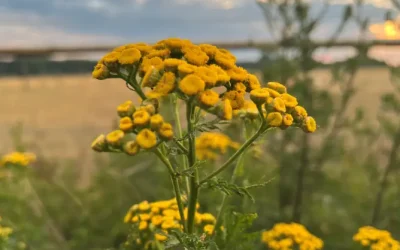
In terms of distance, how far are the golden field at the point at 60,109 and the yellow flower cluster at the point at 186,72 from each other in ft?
5.28

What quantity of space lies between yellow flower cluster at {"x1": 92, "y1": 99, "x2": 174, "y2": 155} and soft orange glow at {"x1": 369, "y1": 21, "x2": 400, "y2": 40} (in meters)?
1.39

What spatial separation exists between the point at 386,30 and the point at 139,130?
60.5 inches

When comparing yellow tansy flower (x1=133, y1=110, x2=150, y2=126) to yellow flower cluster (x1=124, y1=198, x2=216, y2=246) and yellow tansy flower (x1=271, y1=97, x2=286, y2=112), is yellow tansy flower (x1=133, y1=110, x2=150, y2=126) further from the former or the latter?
yellow flower cluster (x1=124, y1=198, x2=216, y2=246)

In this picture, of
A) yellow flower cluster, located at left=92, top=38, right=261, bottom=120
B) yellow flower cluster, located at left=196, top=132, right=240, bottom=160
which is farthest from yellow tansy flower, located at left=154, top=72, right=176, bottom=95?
yellow flower cluster, located at left=196, top=132, right=240, bottom=160

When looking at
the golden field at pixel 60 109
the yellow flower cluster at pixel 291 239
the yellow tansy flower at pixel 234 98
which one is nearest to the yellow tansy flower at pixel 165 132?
the yellow tansy flower at pixel 234 98

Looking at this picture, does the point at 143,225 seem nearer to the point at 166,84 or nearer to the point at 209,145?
the point at 166,84

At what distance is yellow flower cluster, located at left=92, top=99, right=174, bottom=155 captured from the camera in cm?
72

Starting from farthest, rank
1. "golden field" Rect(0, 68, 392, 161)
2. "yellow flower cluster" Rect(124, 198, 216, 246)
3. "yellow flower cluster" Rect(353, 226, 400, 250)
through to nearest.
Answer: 1. "golden field" Rect(0, 68, 392, 161)
2. "yellow flower cluster" Rect(353, 226, 400, 250)
3. "yellow flower cluster" Rect(124, 198, 216, 246)

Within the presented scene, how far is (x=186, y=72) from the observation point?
0.73 m

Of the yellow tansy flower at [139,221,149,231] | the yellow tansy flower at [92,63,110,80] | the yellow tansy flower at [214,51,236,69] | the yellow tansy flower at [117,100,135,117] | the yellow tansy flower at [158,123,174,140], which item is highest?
the yellow tansy flower at [214,51,236,69]

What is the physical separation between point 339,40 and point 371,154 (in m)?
0.45

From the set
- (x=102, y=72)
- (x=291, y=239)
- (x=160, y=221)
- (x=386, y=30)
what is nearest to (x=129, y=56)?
(x=102, y=72)

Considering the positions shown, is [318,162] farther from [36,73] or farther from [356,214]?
[36,73]

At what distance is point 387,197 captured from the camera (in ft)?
6.39
